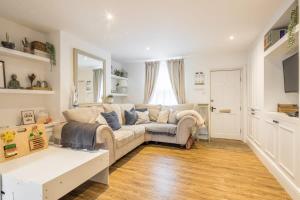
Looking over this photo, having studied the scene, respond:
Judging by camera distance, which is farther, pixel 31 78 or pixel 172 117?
pixel 172 117

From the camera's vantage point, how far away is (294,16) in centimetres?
188

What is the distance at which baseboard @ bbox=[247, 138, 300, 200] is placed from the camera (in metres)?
1.82

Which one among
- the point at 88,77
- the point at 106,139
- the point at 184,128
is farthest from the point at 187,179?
the point at 88,77

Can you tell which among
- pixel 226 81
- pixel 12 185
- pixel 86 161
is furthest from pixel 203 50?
pixel 12 185

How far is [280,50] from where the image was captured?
96.0 inches

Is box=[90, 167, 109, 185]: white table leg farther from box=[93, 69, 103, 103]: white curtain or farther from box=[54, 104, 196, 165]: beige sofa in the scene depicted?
box=[93, 69, 103, 103]: white curtain

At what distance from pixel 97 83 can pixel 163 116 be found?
1.84 meters

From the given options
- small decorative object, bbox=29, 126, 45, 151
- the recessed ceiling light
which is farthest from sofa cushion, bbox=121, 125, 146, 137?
the recessed ceiling light

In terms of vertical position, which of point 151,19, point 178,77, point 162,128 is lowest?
point 162,128

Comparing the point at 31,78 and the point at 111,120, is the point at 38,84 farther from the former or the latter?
the point at 111,120

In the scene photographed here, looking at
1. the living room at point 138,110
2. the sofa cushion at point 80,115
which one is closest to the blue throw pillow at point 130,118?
the living room at point 138,110

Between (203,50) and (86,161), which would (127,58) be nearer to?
(203,50)

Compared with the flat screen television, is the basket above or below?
above

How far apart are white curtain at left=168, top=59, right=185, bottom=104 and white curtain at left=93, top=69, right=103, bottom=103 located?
2058 mm
